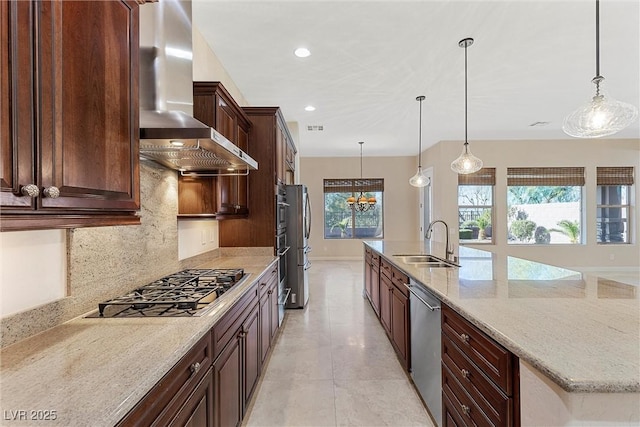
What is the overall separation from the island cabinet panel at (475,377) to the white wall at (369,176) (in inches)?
276

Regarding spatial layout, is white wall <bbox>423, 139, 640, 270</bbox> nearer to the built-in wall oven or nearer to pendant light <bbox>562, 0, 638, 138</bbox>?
the built-in wall oven

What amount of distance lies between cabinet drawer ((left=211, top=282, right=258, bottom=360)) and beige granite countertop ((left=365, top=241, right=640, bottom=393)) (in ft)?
3.70

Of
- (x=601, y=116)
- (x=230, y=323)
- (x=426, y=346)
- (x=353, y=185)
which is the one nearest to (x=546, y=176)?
(x=353, y=185)

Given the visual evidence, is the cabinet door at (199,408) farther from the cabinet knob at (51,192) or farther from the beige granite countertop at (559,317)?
the beige granite countertop at (559,317)

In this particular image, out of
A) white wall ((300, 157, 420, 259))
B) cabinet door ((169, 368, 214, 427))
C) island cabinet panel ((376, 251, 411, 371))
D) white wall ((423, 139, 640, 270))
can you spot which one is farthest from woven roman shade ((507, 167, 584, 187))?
cabinet door ((169, 368, 214, 427))

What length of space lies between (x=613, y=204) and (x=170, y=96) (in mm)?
8949

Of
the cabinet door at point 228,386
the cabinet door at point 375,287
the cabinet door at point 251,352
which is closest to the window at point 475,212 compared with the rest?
the cabinet door at point 375,287

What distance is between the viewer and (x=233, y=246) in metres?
3.35

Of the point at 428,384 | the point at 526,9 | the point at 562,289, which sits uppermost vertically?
the point at 526,9

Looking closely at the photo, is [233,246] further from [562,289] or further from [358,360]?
[562,289]

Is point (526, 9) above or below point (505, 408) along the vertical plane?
above

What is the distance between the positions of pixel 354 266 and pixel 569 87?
5.28 m

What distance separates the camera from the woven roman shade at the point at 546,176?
676cm

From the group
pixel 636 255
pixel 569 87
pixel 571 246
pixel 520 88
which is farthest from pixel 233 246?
pixel 636 255
